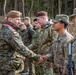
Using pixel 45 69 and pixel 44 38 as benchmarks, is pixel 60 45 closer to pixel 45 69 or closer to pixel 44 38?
pixel 44 38

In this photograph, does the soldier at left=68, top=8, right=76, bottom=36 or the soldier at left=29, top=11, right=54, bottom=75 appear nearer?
the soldier at left=68, top=8, right=76, bottom=36

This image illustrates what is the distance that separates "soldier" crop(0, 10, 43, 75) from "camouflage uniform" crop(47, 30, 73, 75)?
0.57m

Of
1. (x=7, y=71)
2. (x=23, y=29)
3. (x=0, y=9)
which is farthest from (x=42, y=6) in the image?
(x=7, y=71)

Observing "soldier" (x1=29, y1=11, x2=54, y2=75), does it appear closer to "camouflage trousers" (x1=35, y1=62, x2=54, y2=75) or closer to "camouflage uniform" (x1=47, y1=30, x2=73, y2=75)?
"camouflage trousers" (x1=35, y1=62, x2=54, y2=75)

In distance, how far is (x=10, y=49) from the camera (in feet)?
24.7

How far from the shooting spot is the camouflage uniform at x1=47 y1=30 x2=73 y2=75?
7.21 m

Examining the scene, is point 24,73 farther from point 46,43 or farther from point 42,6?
point 42,6

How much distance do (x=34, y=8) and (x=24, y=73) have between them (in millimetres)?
43305

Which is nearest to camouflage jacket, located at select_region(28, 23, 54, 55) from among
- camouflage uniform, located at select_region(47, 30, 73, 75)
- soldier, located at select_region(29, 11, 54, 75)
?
soldier, located at select_region(29, 11, 54, 75)

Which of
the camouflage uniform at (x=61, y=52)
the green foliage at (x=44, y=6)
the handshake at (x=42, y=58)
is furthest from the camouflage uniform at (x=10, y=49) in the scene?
the green foliage at (x=44, y=6)

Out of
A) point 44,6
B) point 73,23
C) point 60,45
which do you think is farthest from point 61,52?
point 44,6

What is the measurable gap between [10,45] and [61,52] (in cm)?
108

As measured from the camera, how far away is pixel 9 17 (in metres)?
7.51

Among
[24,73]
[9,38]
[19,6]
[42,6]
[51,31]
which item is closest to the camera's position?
[9,38]
